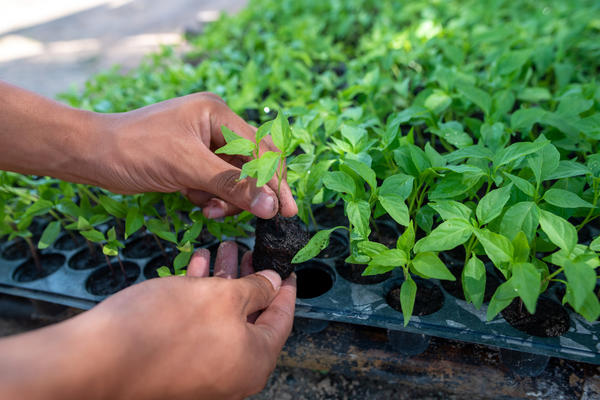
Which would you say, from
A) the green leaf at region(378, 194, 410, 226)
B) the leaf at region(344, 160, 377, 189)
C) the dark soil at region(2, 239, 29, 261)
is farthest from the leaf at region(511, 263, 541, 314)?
the dark soil at region(2, 239, 29, 261)

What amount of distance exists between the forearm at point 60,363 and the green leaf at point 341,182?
520 mm

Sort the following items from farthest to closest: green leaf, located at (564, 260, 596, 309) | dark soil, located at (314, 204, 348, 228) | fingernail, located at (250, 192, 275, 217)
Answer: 1. dark soil, located at (314, 204, 348, 228)
2. fingernail, located at (250, 192, 275, 217)
3. green leaf, located at (564, 260, 596, 309)

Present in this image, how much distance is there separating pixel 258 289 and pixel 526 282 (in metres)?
0.52

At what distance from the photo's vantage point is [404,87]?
58.0 inches

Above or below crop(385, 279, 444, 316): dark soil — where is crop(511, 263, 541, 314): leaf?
above

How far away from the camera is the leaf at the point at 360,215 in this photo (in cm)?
89

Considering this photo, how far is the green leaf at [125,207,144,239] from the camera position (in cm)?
110

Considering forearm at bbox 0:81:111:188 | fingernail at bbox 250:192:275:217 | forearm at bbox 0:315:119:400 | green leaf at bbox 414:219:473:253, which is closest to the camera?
forearm at bbox 0:315:119:400

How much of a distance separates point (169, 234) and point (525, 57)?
4.17ft

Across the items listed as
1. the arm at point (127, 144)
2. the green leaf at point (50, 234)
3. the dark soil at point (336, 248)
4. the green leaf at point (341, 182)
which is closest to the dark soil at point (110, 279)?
the green leaf at point (50, 234)

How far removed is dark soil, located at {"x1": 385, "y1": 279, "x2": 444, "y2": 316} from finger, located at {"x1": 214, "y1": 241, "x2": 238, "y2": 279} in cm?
41

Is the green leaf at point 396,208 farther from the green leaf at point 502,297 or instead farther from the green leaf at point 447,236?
the green leaf at point 502,297

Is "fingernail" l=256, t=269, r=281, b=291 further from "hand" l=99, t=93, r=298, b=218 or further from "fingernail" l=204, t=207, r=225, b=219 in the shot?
"fingernail" l=204, t=207, r=225, b=219

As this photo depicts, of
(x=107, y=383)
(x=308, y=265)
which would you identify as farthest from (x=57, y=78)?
(x=107, y=383)
